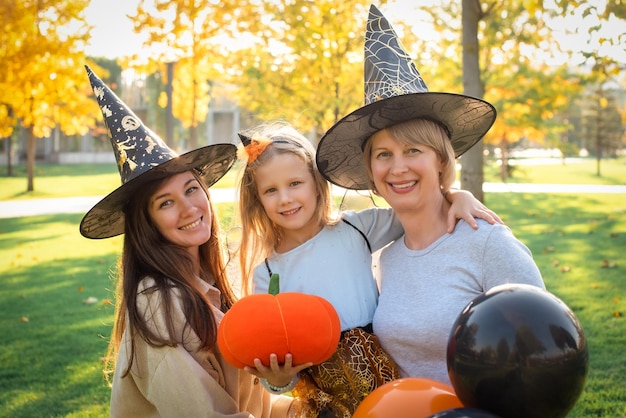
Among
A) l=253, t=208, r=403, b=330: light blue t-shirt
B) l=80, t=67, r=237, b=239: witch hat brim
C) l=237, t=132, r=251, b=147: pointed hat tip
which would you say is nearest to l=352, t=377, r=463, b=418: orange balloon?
l=253, t=208, r=403, b=330: light blue t-shirt

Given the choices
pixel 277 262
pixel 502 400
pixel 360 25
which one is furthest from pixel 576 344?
pixel 360 25

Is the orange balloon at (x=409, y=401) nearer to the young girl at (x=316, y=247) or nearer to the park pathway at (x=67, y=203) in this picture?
the young girl at (x=316, y=247)

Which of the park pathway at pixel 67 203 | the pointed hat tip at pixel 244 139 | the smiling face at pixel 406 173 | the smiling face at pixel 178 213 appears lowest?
the park pathway at pixel 67 203

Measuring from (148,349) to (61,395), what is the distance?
2993mm

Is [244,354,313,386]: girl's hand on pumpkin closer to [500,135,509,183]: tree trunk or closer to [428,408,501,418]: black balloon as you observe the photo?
[428,408,501,418]: black balloon

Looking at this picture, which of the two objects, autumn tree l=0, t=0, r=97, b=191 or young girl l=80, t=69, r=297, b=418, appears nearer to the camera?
young girl l=80, t=69, r=297, b=418

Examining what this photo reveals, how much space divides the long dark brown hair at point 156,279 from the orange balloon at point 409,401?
3.32 ft

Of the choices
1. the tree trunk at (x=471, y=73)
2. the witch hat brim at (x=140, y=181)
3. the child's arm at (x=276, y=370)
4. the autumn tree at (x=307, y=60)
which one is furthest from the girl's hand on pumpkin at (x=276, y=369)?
the autumn tree at (x=307, y=60)

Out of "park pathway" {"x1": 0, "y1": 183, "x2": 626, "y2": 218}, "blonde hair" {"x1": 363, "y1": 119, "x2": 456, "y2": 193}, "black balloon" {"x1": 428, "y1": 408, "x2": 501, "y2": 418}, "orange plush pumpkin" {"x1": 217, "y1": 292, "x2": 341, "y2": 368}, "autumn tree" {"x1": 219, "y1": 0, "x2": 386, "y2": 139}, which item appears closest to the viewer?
"black balloon" {"x1": 428, "y1": 408, "x2": 501, "y2": 418}

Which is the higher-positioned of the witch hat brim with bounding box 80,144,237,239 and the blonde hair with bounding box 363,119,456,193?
the blonde hair with bounding box 363,119,456,193

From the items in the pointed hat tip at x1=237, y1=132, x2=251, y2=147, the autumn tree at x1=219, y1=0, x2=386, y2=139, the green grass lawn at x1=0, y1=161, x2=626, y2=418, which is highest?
the autumn tree at x1=219, y1=0, x2=386, y2=139

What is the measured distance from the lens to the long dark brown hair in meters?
2.92

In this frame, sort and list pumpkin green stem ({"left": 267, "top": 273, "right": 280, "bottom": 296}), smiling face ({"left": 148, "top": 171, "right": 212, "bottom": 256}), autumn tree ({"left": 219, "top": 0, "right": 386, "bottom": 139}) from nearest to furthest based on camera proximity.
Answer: pumpkin green stem ({"left": 267, "top": 273, "right": 280, "bottom": 296})
smiling face ({"left": 148, "top": 171, "right": 212, "bottom": 256})
autumn tree ({"left": 219, "top": 0, "right": 386, "bottom": 139})

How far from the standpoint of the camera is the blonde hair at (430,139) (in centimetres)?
305
